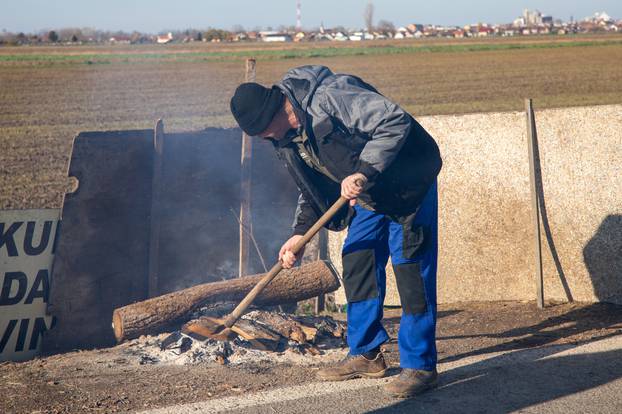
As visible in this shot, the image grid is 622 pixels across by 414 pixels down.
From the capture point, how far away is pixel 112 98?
27.2 m

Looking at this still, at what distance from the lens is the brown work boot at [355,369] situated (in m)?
4.90

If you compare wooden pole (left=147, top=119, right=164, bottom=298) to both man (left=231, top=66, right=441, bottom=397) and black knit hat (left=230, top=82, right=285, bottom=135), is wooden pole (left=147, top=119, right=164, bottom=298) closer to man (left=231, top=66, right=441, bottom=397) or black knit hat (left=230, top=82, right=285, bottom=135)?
man (left=231, top=66, right=441, bottom=397)

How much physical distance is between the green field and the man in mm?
7170

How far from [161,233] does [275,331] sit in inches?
70.6

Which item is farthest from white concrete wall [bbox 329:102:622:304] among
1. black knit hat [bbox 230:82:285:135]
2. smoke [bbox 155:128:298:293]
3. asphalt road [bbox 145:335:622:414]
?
black knit hat [bbox 230:82:285:135]

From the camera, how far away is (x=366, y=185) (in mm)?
4348

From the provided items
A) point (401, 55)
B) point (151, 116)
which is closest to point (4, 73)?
point (151, 116)

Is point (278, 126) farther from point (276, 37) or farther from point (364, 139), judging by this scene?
point (276, 37)

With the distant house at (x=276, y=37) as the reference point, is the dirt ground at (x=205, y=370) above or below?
above

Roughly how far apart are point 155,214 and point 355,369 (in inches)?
108

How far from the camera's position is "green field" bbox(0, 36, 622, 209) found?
16.0 metres

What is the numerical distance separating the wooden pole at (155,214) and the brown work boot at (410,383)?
2.88 meters

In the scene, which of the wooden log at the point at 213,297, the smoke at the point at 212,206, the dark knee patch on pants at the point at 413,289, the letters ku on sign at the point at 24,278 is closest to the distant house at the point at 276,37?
the smoke at the point at 212,206

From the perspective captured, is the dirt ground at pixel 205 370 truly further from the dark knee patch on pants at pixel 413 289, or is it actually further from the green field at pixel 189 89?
the green field at pixel 189 89
